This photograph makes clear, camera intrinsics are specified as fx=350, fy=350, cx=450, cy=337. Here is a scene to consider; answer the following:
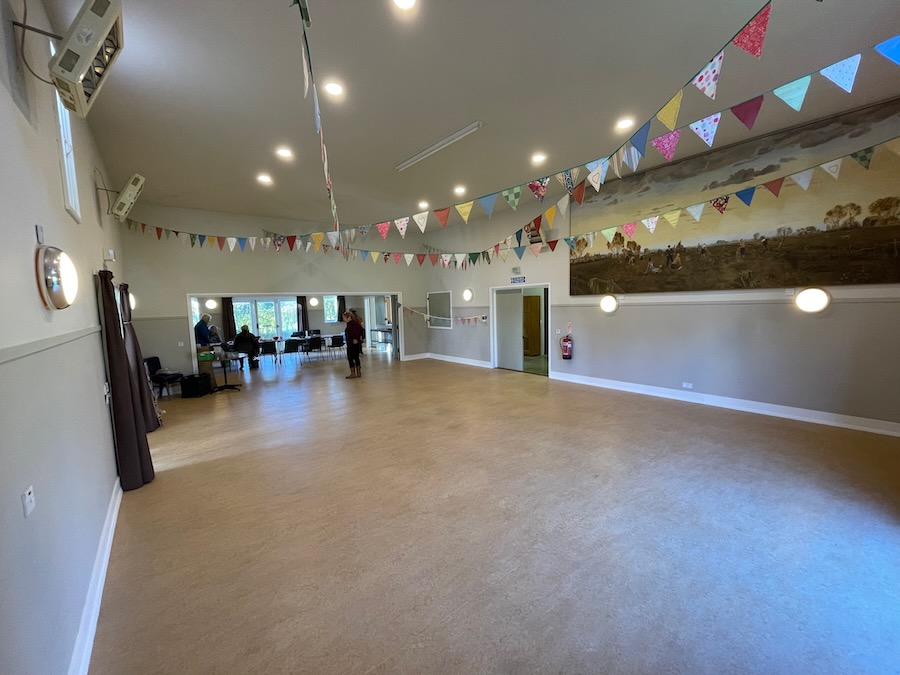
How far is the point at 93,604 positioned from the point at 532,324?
984cm

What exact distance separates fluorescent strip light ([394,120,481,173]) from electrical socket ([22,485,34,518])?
452 centimetres

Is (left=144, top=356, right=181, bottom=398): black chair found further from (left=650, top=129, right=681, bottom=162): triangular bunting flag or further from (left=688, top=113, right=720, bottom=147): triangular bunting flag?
(left=688, top=113, right=720, bottom=147): triangular bunting flag

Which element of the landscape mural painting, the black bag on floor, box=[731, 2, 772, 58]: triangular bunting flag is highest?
box=[731, 2, 772, 58]: triangular bunting flag

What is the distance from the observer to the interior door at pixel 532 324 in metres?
10.4

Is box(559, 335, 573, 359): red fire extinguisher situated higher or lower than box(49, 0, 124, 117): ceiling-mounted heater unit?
lower

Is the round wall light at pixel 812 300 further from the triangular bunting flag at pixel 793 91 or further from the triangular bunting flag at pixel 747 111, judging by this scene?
the triangular bunting flag at pixel 747 111

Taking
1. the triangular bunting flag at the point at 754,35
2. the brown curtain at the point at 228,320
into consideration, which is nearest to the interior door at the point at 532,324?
the triangular bunting flag at the point at 754,35

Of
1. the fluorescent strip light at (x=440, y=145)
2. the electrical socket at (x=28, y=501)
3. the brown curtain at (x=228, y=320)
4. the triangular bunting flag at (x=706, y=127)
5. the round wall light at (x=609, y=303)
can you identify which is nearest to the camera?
the electrical socket at (x=28, y=501)

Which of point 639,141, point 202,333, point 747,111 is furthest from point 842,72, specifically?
point 202,333

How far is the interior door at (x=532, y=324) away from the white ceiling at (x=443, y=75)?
17.8 ft

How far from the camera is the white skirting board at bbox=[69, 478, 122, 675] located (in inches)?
63.1

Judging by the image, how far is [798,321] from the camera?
15.2ft

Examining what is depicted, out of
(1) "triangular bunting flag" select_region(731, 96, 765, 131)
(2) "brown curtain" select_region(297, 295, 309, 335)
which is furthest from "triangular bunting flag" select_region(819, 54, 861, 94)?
(2) "brown curtain" select_region(297, 295, 309, 335)

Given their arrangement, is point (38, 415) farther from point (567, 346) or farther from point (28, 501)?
point (567, 346)
